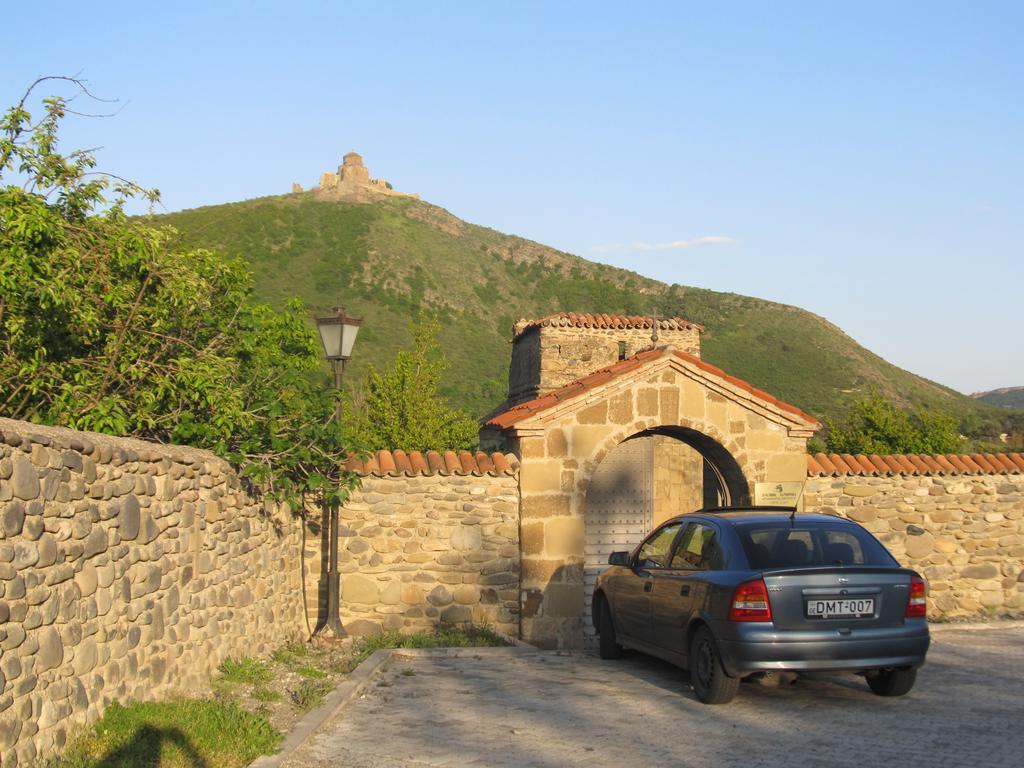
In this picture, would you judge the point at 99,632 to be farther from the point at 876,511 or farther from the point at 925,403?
the point at 925,403

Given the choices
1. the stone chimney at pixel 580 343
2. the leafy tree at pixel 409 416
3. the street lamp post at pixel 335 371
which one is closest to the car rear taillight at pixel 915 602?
the street lamp post at pixel 335 371

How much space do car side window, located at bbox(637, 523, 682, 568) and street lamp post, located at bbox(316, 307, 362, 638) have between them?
144 inches

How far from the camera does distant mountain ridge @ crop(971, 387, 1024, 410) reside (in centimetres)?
7962

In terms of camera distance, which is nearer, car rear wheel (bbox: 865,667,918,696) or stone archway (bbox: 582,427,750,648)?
car rear wheel (bbox: 865,667,918,696)

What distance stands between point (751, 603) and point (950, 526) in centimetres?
771

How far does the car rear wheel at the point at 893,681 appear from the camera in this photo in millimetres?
8000

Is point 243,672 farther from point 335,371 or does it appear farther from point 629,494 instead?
point 629,494

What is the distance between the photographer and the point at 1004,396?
83.4 meters

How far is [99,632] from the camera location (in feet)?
20.3

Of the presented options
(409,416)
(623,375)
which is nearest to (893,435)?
(409,416)

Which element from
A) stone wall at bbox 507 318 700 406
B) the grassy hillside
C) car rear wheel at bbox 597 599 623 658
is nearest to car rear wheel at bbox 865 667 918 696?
car rear wheel at bbox 597 599 623 658

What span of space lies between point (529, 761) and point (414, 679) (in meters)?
3.16

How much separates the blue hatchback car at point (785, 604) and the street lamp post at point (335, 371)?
416 cm

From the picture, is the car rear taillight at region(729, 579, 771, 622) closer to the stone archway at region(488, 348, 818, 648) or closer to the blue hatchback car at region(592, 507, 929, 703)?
the blue hatchback car at region(592, 507, 929, 703)
